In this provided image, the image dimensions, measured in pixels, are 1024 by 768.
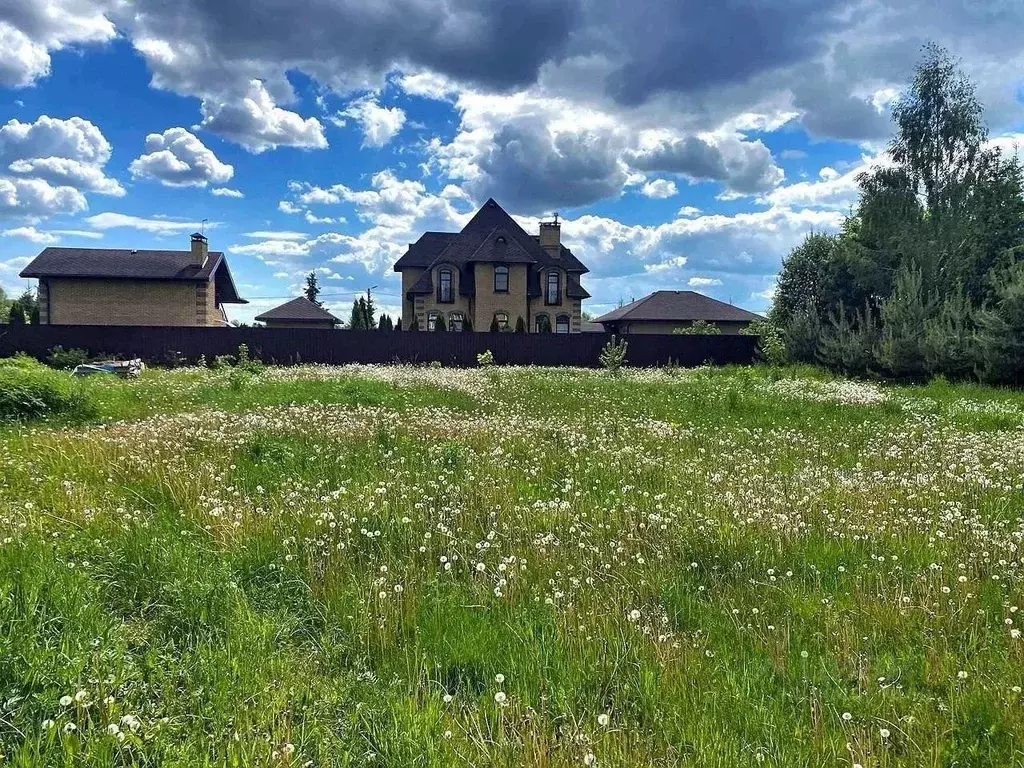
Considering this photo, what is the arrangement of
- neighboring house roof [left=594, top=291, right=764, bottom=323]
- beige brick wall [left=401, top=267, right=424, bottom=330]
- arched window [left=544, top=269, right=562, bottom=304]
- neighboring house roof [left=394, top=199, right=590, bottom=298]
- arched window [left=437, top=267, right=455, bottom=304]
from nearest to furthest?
neighboring house roof [left=394, top=199, right=590, bottom=298] < arched window [left=437, top=267, right=455, bottom=304] < arched window [left=544, top=269, right=562, bottom=304] < beige brick wall [left=401, top=267, right=424, bottom=330] < neighboring house roof [left=594, top=291, right=764, bottom=323]

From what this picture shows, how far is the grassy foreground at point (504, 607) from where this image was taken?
272 centimetres

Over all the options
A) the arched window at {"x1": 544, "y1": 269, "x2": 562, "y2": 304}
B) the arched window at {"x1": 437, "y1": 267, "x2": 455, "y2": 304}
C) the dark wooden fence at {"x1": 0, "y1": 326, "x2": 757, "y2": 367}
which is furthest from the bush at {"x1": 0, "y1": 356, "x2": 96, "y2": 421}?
the arched window at {"x1": 544, "y1": 269, "x2": 562, "y2": 304}

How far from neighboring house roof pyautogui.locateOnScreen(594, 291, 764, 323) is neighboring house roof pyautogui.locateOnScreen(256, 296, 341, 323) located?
25661 millimetres

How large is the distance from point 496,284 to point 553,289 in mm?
4335

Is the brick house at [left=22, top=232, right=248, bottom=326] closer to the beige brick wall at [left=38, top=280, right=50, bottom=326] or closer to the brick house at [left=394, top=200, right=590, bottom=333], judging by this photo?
the beige brick wall at [left=38, top=280, right=50, bottom=326]

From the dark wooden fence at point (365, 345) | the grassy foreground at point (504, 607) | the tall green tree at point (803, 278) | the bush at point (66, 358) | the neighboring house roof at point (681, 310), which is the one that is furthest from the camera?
the neighboring house roof at point (681, 310)

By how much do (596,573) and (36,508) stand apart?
15.8 ft

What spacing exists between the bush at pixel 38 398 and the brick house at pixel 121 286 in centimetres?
3080

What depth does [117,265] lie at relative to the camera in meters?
40.3

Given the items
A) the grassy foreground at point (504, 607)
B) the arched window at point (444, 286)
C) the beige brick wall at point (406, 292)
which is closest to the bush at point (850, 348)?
the grassy foreground at point (504, 607)

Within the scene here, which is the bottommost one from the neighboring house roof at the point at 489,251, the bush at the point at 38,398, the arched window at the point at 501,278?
the bush at the point at 38,398

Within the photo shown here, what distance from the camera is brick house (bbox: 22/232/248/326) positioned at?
39469mm

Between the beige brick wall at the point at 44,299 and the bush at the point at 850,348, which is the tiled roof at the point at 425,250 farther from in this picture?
the bush at the point at 850,348

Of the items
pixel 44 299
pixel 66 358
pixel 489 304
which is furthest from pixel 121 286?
pixel 489 304
